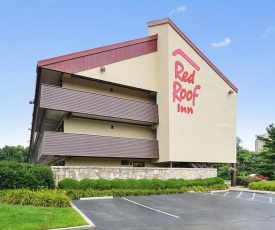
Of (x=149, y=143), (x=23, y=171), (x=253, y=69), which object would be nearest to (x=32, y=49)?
(x=23, y=171)

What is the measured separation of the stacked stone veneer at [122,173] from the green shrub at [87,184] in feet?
3.00

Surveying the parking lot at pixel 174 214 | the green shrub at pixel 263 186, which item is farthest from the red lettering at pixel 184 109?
the parking lot at pixel 174 214

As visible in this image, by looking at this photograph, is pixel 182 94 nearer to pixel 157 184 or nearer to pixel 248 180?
pixel 157 184

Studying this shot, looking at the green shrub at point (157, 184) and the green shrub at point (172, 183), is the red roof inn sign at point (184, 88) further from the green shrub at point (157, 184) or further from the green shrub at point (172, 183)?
the green shrub at point (157, 184)

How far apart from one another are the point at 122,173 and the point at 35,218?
10395 mm

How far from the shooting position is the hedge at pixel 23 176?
14.3m

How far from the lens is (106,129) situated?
24.2 metres

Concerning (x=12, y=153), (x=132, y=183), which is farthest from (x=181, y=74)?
(x=12, y=153)

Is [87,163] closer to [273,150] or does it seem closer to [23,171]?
[23,171]

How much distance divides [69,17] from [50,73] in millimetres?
6352

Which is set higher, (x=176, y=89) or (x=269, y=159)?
(x=176, y=89)

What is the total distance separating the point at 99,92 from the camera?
2403 centimetres

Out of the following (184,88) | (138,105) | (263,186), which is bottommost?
(263,186)

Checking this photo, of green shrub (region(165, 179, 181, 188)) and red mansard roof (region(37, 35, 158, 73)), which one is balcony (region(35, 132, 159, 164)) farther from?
red mansard roof (region(37, 35, 158, 73))
